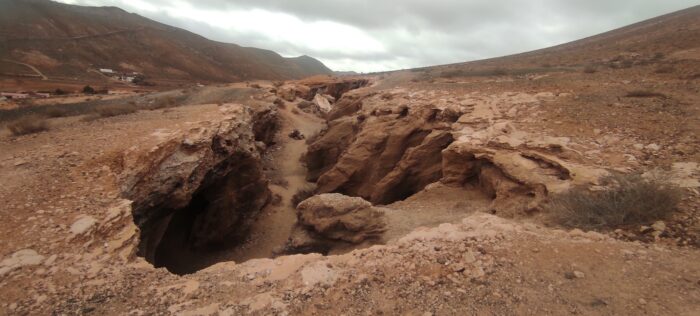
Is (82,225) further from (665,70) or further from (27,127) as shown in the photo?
(665,70)

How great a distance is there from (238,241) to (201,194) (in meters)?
1.96

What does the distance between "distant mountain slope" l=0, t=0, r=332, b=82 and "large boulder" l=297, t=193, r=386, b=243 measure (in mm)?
43342

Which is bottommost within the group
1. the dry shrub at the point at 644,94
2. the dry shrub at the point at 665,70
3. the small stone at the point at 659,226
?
the small stone at the point at 659,226

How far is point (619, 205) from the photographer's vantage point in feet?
15.7

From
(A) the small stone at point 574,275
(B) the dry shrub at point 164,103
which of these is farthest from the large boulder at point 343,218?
(B) the dry shrub at point 164,103

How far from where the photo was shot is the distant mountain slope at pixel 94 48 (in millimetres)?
42969

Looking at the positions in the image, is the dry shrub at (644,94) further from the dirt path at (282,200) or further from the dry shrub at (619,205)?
the dirt path at (282,200)

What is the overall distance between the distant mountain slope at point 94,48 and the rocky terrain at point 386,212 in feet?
129

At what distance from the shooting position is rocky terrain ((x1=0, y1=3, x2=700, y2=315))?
12.2 ft

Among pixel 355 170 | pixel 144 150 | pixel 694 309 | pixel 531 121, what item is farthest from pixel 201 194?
pixel 694 309

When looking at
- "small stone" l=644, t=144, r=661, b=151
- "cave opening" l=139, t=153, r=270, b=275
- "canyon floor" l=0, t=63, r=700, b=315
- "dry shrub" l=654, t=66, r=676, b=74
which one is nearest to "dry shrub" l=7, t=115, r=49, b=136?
"canyon floor" l=0, t=63, r=700, b=315

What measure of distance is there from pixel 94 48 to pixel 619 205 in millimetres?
66338

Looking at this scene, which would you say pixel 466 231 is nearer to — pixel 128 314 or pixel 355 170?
pixel 128 314

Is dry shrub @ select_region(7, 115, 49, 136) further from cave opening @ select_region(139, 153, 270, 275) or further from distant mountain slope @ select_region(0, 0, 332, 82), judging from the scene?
distant mountain slope @ select_region(0, 0, 332, 82)
